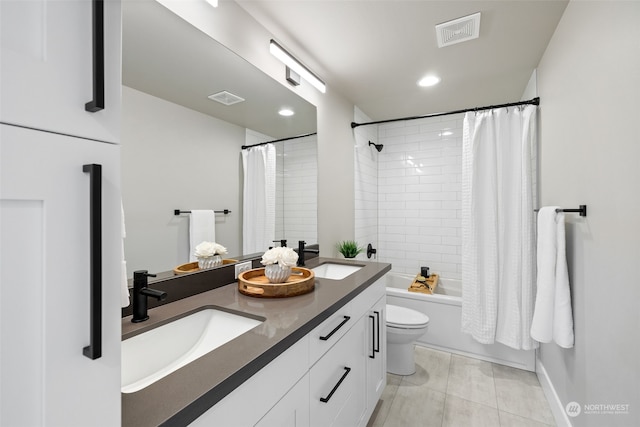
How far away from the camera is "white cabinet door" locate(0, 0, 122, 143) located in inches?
14.4

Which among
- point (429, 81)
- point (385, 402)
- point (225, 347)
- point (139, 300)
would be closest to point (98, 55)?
point (225, 347)

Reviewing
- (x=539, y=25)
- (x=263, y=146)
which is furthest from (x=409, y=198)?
(x=263, y=146)

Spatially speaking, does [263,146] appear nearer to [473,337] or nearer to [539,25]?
[539,25]

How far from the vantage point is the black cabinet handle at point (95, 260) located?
0.41 m

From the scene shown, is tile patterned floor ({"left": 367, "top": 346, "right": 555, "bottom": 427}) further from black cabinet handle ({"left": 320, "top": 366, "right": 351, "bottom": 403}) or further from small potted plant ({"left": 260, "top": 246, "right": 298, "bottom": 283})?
small potted plant ({"left": 260, "top": 246, "right": 298, "bottom": 283})

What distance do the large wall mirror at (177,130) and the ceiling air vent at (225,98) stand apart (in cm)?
2

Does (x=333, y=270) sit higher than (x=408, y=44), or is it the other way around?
(x=408, y=44)

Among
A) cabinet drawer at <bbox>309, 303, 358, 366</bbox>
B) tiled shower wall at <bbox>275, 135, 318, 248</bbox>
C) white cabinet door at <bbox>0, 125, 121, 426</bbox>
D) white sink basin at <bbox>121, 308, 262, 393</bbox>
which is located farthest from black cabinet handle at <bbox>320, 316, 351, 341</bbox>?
tiled shower wall at <bbox>275, 135, 318, 248</bbox>

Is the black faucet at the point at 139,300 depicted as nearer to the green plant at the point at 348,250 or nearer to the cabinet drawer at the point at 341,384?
the cabinet drawer at the point at 341,384

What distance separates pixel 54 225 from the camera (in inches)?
15.6

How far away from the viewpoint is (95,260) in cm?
42

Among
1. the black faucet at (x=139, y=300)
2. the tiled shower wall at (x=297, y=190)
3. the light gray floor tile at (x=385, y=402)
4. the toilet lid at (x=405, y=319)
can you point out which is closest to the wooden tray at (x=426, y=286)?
the toilet lid at (x=405, y=319)

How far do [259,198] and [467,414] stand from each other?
190 centimetres

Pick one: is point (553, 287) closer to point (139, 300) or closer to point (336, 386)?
point (336, 386)
